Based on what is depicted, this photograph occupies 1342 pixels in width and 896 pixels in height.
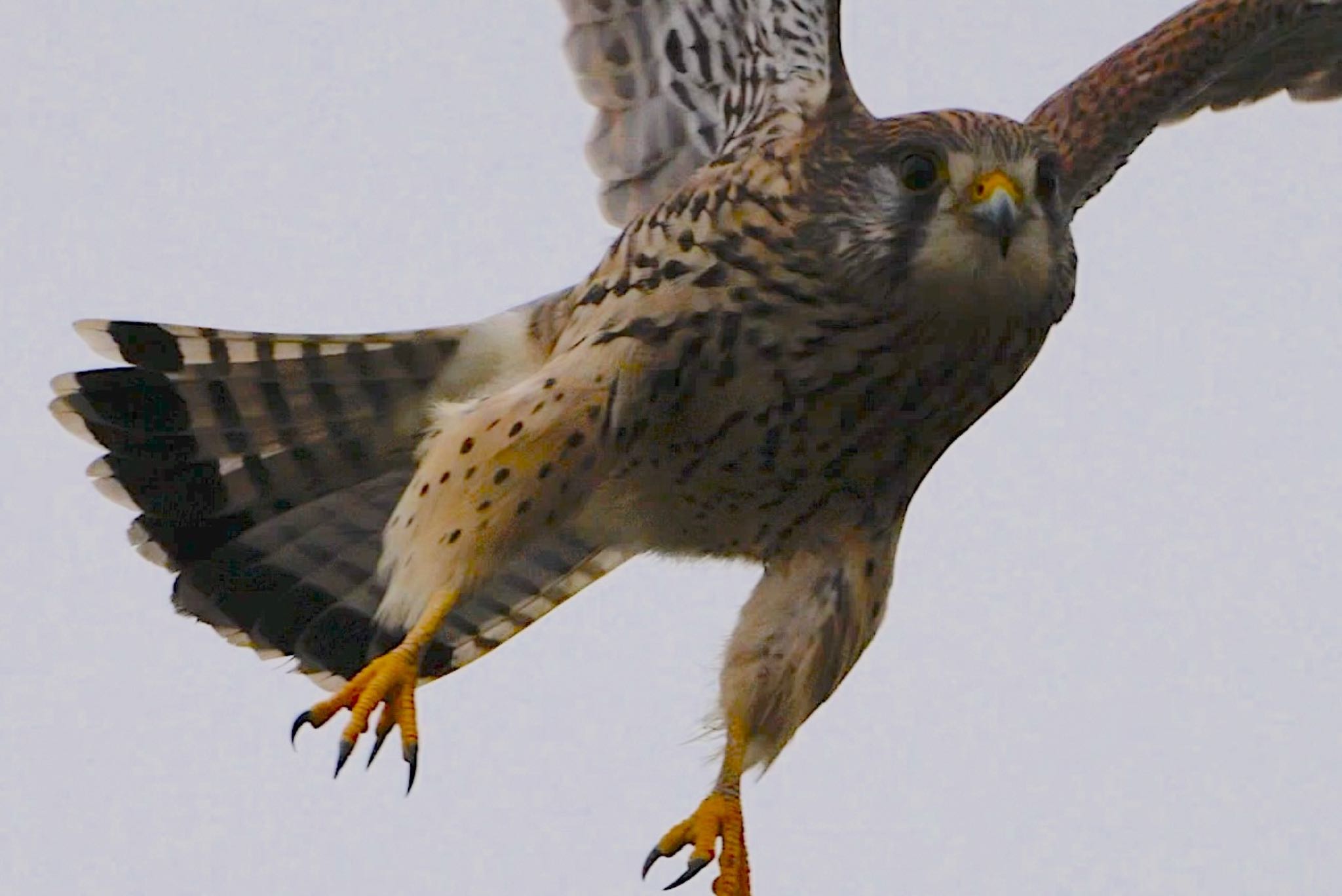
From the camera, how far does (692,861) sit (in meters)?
6.22

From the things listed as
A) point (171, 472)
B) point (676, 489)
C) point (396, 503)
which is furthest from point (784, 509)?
point (171, 472)

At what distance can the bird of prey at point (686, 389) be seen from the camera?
5953 mm

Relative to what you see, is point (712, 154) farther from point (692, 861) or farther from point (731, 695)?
point (692, 861)

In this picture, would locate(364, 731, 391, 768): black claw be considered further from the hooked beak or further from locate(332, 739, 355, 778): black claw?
the hooked beak

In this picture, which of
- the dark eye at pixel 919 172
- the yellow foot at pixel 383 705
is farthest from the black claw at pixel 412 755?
the dark eye at pixel 919 172

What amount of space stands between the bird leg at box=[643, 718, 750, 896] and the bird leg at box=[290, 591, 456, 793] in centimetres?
69

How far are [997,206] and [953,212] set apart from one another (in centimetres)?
11

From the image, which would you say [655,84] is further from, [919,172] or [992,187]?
[992,187]

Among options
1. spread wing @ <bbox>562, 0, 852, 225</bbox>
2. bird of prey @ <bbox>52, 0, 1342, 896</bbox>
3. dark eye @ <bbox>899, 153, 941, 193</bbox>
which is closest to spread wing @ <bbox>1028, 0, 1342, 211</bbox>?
bird of prey @ <bbox>52, 0, 1342, 896</bbox>

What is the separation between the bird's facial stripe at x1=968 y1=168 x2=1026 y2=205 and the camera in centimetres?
571

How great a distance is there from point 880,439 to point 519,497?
2.91 feet

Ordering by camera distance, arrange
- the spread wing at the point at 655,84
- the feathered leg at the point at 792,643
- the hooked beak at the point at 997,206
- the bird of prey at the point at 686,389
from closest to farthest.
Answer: the hooked beak at the point at 997,206, the bird of prey at the point at 686,389, the feathered leg at the point at 792,643, the spread wing at the point at 655,84

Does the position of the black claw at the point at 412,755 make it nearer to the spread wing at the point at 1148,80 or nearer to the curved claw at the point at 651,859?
the curved claw at the point at 651,859

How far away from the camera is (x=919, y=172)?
5.81m
